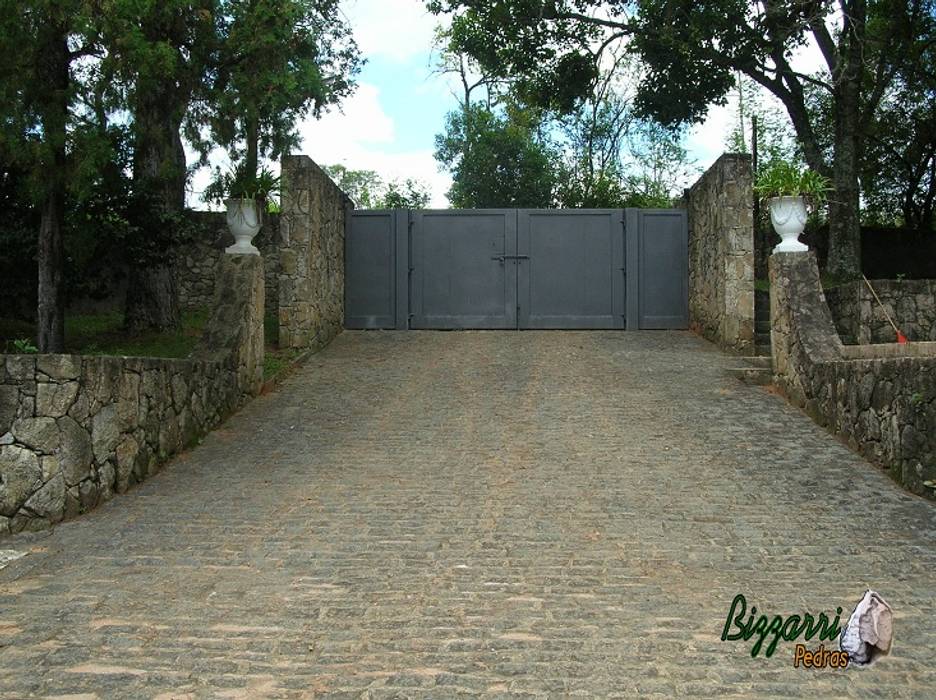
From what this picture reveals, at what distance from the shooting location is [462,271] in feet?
44.6

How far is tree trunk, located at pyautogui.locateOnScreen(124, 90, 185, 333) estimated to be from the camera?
8554mm

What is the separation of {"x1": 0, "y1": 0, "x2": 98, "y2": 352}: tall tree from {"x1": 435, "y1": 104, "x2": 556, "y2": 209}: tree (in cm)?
1569

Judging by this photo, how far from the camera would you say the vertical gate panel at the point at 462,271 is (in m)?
13.6

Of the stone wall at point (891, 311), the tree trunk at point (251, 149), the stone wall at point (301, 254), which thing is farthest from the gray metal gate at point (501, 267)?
the stone wall at point (891, 311)

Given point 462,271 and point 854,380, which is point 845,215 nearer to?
point 462,271

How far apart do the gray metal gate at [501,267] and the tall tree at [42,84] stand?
18.2 ft

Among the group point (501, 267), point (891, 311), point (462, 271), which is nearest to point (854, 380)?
point (891, 311)

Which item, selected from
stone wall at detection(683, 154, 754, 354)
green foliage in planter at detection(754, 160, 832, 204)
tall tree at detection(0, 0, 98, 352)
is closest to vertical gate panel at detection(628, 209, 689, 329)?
stone wall at detection(683, 154, 754, 354)

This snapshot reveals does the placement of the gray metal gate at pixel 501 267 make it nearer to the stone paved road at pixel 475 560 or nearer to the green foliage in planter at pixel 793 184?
the green foliage in planter at pixel 793 184

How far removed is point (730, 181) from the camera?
11.4 metres

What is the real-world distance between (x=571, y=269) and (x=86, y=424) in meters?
8.90

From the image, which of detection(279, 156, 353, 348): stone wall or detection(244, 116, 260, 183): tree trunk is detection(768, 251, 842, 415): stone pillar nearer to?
detection(279, 156, 353, 348): stone wall

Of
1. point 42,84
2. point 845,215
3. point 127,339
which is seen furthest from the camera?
point 845,215

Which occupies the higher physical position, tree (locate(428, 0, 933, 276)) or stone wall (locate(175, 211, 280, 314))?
tree (locate(428, 0, 933, 276))
